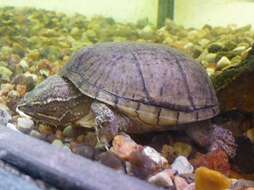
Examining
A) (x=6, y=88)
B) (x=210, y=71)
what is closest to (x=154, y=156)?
(x=210, y=71)

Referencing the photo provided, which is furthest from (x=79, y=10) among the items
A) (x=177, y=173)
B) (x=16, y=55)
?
(x=177, y=173)

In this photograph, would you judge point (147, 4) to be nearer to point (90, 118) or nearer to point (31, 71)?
point (31, 71)

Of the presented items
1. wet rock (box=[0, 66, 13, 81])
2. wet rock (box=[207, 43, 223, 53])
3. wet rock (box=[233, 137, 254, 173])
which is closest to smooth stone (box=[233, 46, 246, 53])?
wet rock (box=[207, 43, 223, 53])

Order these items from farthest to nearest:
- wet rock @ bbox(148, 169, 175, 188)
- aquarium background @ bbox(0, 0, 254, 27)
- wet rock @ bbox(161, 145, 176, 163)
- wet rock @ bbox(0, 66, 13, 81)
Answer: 1. aquarium background @ bbox(0, 0, 254, 27)
2. wet rock @ bbox(0, 66, 13, 81)
3. wet rock @ bbox(161, 145, 176, 163)
4. wet rock @ bbox(148, 169, 175, 188)

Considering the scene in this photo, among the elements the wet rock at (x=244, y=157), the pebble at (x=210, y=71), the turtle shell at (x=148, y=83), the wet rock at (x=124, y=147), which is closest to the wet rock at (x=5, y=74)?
the turtle shell at (x=148, y=83)

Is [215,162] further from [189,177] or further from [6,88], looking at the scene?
[6,88]

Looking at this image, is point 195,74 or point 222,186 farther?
point 195,74

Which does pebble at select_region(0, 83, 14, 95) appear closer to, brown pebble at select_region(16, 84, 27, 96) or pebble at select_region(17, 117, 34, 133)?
brown pebble at select_region(16, 84, 27, 96)
